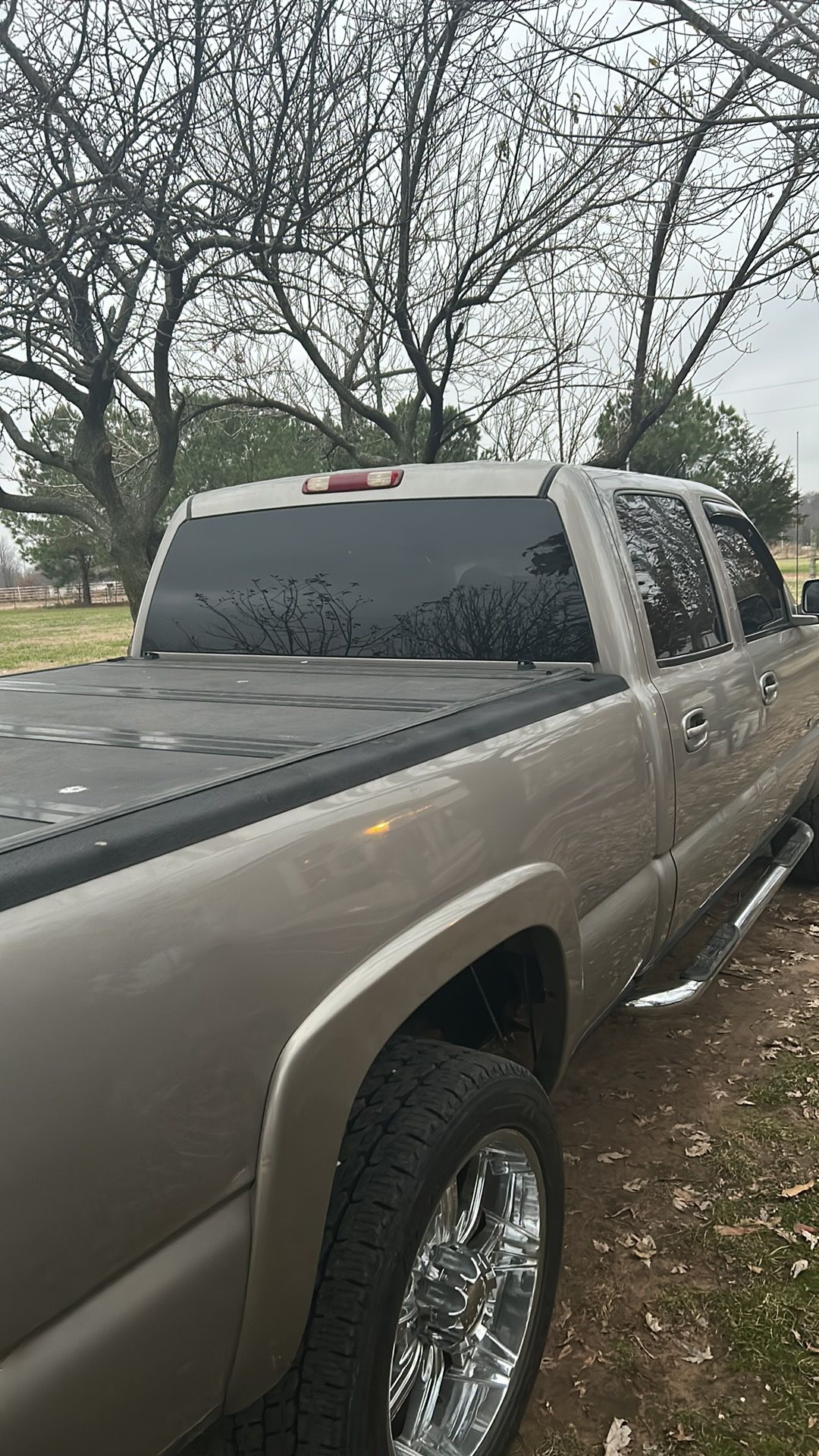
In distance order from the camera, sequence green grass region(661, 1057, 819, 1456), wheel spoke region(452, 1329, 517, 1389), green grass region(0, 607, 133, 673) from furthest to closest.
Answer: green grass region(0, 607, 133, 673), green grass region(661, 1057, 819, 1456), wheel spoke region(452, 1329, 517, 1389)

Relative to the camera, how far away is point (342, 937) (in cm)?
164

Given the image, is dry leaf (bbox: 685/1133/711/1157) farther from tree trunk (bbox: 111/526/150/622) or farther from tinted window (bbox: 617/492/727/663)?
tree trunk (bbox: 111/526/150/622)

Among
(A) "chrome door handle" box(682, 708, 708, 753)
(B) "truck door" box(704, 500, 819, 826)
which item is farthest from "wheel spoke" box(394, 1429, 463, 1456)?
(B) "truck door" box(704, 500, 819, 826)

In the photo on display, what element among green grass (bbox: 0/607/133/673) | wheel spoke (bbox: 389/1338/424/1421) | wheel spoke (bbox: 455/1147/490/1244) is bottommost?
wheel spoke (bbox: 389/1338/424/1421)

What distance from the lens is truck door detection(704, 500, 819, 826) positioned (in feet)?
14.0

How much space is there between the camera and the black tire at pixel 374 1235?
1.64 m

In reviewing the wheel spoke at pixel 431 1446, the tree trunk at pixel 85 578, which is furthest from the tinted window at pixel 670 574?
the tree trunk at pixel 85 578

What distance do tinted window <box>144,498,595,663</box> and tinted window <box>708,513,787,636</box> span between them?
1327 mm

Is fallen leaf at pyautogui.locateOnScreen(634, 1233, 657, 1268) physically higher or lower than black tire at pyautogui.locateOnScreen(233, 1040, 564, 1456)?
lower

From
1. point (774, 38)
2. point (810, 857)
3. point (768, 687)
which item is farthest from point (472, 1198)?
point (774, 38)

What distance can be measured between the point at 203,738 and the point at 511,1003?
3.39ft

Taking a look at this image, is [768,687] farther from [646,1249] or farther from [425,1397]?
[425,1397]

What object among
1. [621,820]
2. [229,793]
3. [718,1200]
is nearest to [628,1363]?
[718,1200]

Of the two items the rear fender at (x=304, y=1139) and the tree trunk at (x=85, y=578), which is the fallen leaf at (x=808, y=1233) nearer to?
the rear fender at (x=304, y=1139)
